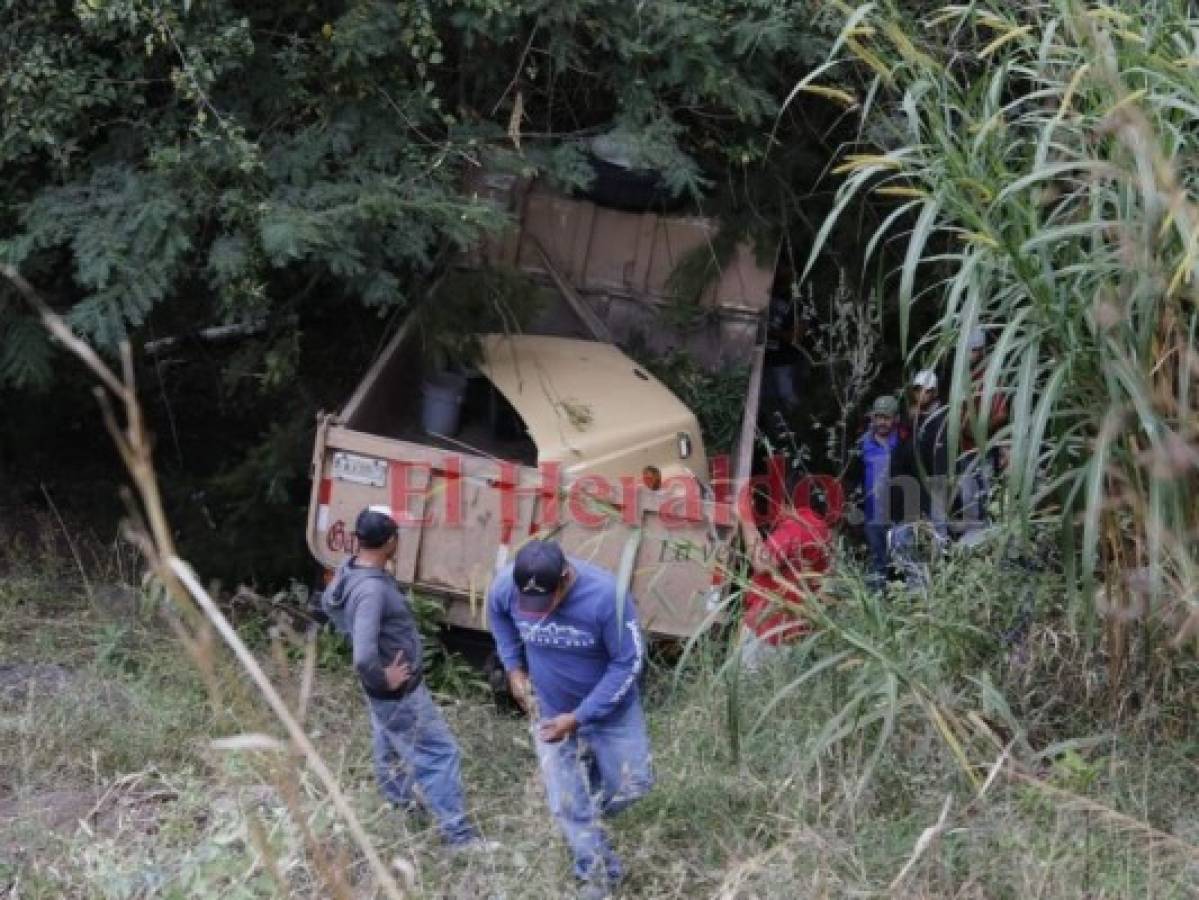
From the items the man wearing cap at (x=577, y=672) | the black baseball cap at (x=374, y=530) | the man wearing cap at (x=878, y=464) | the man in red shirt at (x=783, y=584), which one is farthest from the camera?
the man wearing cap at (x=878, y=464)

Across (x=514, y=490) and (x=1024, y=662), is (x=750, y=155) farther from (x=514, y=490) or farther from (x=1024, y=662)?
(x=1024, y=662)

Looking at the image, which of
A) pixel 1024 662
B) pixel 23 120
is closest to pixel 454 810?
pixel 1024 662

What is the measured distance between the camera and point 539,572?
4.93 metres

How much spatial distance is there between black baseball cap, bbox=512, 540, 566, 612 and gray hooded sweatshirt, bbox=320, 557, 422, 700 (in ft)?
1.90

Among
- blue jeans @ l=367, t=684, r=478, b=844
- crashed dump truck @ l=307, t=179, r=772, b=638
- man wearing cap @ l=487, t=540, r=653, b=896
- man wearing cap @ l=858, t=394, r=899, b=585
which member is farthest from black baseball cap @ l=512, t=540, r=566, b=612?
man wearing cap @ l=858, t=394, r=899, b=585

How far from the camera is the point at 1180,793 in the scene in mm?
4641

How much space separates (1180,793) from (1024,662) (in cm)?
64

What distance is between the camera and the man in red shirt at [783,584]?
484 centimetres

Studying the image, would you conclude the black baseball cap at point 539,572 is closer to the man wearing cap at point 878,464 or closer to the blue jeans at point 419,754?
the blue jeans at point 419,754

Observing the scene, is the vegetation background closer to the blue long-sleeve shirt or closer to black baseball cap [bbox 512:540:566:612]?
the blue long-sleeve shirt

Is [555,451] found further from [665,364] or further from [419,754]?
[419,754]

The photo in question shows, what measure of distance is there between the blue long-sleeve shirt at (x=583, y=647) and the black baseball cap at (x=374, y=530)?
1.42ft

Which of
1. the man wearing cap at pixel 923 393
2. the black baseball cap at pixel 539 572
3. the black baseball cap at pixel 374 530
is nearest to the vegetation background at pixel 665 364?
the man wearing cap at pixel 923 393

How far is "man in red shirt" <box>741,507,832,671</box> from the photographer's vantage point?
191 inches
